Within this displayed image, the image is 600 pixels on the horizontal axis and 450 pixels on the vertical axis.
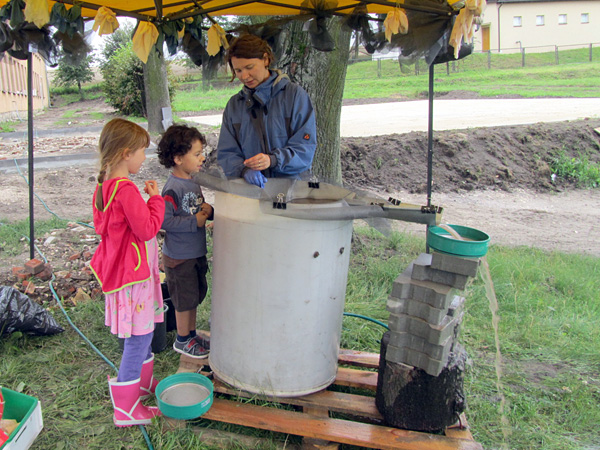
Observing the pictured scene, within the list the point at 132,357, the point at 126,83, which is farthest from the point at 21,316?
the point at 126,83

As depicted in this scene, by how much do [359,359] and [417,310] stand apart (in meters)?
0.77

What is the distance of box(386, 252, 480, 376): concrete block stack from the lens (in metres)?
2.00

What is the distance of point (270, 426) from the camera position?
2109 mm

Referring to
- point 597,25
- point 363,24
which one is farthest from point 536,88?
point 597,25

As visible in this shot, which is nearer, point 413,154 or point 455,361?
point 455,361

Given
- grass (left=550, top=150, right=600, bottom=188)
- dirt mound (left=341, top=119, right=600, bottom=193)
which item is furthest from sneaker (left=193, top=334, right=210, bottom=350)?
grass (left=550, top=150, right=600, bottom=188)

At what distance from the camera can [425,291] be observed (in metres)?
2.04

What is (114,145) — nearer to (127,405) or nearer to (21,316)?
(127,405)

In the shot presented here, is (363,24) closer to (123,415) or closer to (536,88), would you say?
(123,415)

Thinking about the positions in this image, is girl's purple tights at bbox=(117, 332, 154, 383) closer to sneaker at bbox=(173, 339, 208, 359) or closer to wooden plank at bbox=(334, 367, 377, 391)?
sneaker at bbox=(173, 339, 208, 359)

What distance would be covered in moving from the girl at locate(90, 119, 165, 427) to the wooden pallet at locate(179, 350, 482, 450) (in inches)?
15.2

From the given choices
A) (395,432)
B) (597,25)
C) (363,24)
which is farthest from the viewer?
(597,25)

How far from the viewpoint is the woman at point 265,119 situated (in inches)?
91.3

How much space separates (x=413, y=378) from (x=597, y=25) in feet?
168
